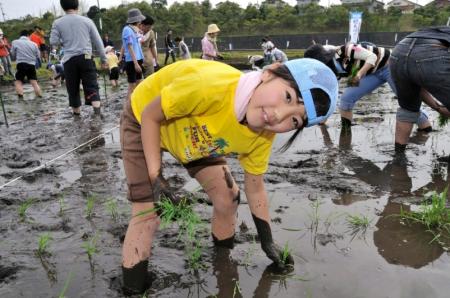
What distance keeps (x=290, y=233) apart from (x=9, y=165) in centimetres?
342

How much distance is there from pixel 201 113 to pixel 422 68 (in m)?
2.48

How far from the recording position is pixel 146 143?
1.96 meters

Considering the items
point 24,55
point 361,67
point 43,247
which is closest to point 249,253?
point 43,247

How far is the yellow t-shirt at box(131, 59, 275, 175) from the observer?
190cm

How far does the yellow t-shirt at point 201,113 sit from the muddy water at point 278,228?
2.29 feet

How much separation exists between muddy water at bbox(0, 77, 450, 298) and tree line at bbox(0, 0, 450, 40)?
118 ft

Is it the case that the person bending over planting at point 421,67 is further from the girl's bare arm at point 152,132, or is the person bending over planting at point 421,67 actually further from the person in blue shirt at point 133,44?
the person in blue shirt at point 133,44

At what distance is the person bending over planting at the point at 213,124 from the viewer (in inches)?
68.9

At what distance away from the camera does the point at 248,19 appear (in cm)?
4369

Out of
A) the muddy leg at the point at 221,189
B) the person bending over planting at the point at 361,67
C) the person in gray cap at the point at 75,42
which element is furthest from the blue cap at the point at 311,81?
the person in gray cap at the point at 75,42

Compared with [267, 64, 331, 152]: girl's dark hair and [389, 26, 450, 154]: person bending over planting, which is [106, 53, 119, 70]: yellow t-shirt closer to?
[389, 26, 450, 154]: person bending over planting

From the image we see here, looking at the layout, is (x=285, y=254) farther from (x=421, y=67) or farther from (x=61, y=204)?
(x=421, y=67)

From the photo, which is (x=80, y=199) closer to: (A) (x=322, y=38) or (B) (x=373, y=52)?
(B) (x=373, y=52)

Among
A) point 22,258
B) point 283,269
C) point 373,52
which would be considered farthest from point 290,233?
point 373,52
